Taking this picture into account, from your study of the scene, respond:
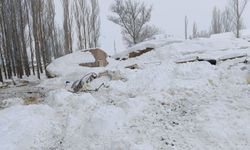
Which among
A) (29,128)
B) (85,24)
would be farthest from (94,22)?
(29,128)

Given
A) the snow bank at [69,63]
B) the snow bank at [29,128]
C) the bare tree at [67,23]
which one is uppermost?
the bare tree at [67,23]

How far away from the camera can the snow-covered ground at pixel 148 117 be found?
4.27 meters

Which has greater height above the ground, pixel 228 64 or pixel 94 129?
pixel 228 64

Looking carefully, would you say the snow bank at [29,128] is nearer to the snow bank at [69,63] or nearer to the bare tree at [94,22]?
the snow bank at [69,63]

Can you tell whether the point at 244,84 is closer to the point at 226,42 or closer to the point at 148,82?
the point at 148,82

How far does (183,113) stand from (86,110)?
174 cm

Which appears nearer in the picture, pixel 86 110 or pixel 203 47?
pixel 86 110

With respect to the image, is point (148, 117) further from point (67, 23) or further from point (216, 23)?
point (216, 23)

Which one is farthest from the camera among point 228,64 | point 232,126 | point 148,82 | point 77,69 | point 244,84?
point 77,69

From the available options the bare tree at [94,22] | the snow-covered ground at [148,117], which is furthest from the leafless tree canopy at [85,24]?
the snow-covered ground at [148,117]

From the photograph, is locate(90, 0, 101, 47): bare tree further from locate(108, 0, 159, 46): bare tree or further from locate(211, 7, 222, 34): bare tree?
locate(211, 7, 222, 34): bare tree

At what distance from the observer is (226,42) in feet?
46.6

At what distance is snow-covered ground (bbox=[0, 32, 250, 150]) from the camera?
4.27m

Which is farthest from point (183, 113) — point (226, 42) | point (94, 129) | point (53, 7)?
point (53, 7)
